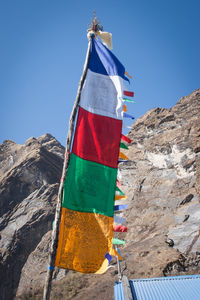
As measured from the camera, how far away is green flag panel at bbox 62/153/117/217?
14.3 feet

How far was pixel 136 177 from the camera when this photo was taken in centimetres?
3669

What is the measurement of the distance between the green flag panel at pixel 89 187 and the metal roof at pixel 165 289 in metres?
7.95

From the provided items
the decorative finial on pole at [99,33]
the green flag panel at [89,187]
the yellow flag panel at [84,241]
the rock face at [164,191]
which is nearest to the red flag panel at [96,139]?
the green flag panel at [89,187]

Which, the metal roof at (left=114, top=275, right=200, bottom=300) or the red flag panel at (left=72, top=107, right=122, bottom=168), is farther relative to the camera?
the metal roof at (left=114, top=275, right=200, bottom=300)

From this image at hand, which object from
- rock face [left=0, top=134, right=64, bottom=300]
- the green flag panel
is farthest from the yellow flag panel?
rock face [left=0, top=134, right=64, bottom=300]

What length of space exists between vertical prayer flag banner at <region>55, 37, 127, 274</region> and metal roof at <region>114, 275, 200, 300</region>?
783 centimetres

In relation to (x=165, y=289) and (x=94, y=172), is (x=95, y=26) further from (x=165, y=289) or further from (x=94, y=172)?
(x=165, y=289)

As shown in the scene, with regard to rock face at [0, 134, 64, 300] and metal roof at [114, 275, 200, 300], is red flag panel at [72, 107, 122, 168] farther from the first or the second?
rock face at [0, 134, 64, 300]

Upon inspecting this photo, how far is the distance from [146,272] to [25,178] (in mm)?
25300

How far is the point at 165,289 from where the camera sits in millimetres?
10961

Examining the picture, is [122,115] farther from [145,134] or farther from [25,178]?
[145,134]

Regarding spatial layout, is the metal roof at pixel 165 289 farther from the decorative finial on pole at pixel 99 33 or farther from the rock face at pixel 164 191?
the decorative finial on pole at pixel 99 33

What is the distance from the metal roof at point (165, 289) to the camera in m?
10.4

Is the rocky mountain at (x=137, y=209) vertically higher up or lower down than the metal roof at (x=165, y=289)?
higher up
